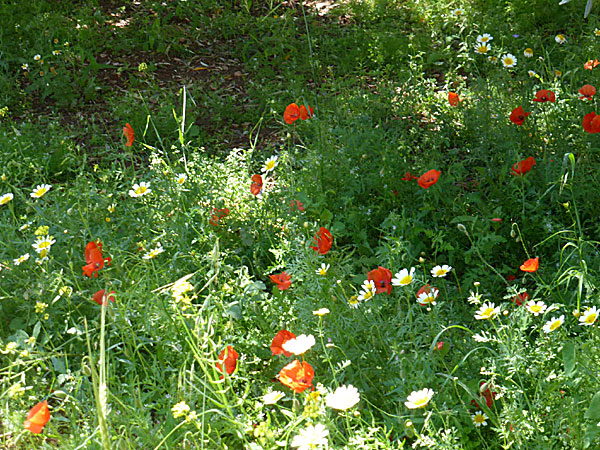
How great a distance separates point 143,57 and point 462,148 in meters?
2.92

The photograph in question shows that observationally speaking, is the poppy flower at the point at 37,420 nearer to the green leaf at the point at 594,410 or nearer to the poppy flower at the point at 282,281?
the poppy flower at the point at 282,281

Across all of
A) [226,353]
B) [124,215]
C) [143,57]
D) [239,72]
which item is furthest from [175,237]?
[143,57]

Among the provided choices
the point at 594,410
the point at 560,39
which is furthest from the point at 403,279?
the point at 560,39

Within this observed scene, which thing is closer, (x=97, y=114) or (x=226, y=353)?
(x=226, y=353)

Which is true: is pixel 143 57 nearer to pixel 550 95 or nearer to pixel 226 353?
pixel 550 95

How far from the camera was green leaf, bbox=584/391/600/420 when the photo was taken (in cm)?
145

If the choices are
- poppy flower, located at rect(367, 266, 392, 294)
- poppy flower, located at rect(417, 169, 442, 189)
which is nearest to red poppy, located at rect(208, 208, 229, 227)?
poppy flower, located at rect(417, 169, 442, 189)

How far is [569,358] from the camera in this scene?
5.16ft

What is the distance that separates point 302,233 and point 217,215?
0.46 m

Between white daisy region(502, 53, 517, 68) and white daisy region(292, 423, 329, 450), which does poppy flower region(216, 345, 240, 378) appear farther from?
white daisy region(502, 53, 517, 68)

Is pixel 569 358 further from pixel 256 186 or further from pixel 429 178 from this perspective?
pixel 256 186

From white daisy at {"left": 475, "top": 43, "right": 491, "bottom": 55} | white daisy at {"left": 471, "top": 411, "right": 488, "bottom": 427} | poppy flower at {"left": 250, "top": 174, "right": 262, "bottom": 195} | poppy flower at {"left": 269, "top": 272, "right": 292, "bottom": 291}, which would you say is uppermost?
white daisy at {"left": 475, "top": 43, "right": 491, "bottom": 55}

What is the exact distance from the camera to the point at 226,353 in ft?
6.03

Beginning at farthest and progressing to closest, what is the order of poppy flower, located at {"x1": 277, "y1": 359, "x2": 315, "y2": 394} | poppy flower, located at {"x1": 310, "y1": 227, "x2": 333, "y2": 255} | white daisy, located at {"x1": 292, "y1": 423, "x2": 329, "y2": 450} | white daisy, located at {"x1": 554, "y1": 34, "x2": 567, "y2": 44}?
white daisy, located at {"x1": 554, "y1": 34, "x2": 567, "y2": 44} < poppy flower, located at {"x1": 310, "y1": 227, "x2": 333, "y2": 255} < poppy flower, located at {"x1": 277, "y1": 359, "x2": 315, "y2": 394} < white daisy, located at {"x1": 292, "y1": 423, "x2": 329, "y2": 450}
